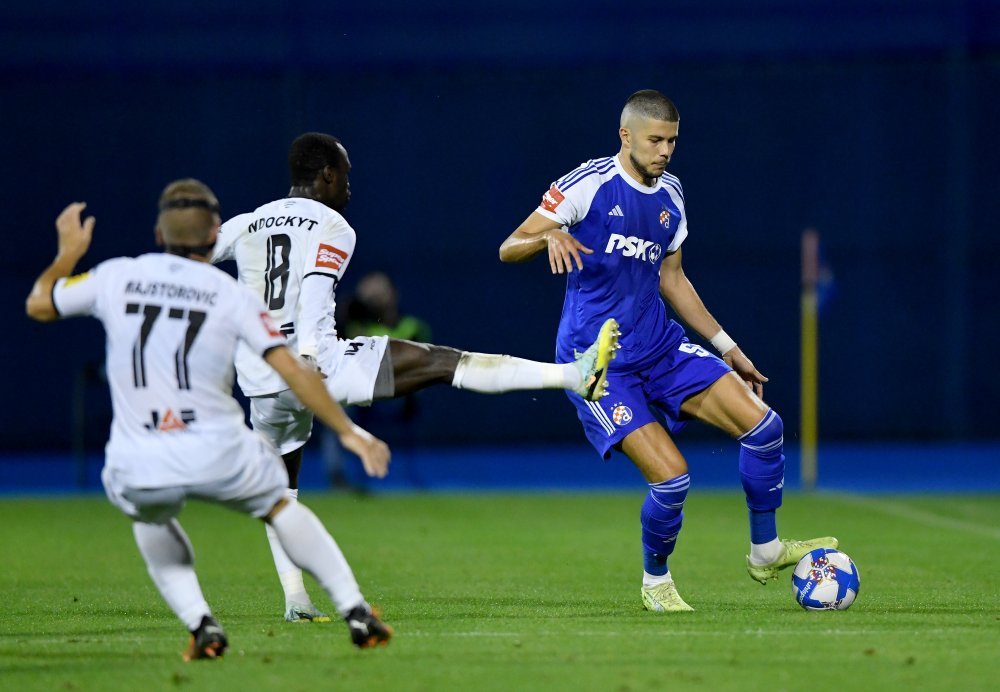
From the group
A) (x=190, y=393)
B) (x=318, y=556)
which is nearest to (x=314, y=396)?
(x=190, y=393)

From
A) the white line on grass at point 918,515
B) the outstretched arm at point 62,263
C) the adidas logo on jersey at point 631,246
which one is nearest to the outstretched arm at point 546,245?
the adidas logo on jersey at point 631,246

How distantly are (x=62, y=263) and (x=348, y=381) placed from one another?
1675mm

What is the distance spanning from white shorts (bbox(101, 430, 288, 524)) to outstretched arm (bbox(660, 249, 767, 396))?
2995 mm

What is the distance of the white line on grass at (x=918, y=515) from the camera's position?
12078 mm

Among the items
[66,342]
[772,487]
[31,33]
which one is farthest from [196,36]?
[772,487]

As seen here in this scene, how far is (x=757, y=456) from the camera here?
7934mm

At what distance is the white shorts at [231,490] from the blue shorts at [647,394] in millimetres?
2184

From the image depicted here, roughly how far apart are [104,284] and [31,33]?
51.7 ft

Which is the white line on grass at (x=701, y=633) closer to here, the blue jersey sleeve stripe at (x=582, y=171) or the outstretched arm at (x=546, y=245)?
the outstretched arm at (x=546, y=245)

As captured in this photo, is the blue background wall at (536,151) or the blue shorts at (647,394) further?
the blue background wall at (536,151)

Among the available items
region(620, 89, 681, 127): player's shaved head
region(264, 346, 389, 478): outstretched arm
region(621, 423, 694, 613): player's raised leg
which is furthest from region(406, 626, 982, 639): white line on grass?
region(620, 89, 681, 127): player's shaved head

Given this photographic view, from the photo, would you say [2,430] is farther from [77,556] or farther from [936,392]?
[936,392]

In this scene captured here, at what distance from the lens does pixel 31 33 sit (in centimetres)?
2041

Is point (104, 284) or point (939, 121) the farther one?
point (939, 121)
